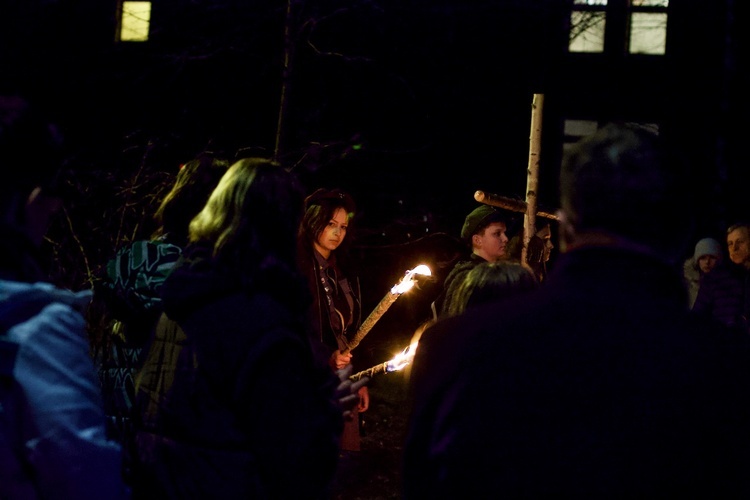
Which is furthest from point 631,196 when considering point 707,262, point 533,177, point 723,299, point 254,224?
point 707,262

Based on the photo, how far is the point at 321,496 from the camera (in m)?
2.55

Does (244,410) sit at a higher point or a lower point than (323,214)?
lower

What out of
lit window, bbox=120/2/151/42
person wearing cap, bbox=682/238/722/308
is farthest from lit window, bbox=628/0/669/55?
lit window, bbox=120/2/151/42

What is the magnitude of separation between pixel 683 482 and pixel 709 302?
610cm

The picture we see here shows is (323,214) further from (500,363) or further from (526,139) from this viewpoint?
(526,139)

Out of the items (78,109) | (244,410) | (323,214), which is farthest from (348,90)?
(244,410)

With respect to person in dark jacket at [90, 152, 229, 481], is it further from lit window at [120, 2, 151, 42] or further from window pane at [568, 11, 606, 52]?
window pane at [568, 11, 606, 52]

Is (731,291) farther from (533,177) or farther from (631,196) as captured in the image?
(631,196)

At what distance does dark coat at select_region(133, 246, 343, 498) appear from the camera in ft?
7.04

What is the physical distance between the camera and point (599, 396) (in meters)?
1.60

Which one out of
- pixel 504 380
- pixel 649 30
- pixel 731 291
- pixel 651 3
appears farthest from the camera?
pixel 651 3

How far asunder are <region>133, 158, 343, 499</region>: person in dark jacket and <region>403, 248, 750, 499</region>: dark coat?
2.10ft

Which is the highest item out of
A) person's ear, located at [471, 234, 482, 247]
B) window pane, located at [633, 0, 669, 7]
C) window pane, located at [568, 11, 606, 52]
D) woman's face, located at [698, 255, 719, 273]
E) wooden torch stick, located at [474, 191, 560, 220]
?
window pane, located at [633, 0, 669, 7]

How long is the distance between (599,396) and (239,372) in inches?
44.2
